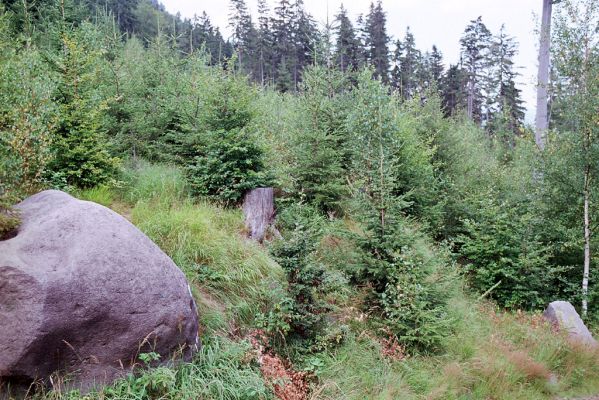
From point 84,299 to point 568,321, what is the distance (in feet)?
25.6

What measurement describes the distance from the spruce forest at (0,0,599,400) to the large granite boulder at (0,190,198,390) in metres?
0.07

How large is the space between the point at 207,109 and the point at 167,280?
4.24 metres

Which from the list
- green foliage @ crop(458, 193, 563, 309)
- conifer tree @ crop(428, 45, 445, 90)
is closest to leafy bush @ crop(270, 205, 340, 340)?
green foliage @ crop(458, 193, 563, 309)

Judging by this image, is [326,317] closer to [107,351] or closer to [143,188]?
[107,351]

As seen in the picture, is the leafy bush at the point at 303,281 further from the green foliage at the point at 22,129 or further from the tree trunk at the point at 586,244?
the tree trunk at the point at 586,244

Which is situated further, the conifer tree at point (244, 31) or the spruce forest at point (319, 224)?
the conifer tree at point (244, 31)

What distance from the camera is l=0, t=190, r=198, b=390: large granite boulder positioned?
3275 millimetres

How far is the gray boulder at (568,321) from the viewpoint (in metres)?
6.86

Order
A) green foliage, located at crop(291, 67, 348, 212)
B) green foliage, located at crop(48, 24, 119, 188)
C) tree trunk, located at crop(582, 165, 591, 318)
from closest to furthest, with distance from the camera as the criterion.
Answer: green foliage, located at crop(48, 24, 119, 188)
green foliage, located at crop(291, 67, 348, 212)
tree trunk, located at crop(582, 165, 591, 318)

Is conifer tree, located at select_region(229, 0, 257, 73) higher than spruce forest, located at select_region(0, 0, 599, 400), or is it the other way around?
conifer tree, located at select_region(229, 0, 257, 73)

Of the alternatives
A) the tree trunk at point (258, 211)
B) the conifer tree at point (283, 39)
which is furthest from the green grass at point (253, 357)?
the conifer tree at point (283, 39)

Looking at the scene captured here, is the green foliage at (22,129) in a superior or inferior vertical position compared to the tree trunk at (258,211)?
superior

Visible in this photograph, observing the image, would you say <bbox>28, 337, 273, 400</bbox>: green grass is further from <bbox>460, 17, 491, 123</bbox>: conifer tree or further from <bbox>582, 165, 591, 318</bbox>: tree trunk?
<bbox>460, 17, 491, 123</bbox>: conifer tree

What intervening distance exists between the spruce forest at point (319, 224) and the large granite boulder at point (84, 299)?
68 mm
